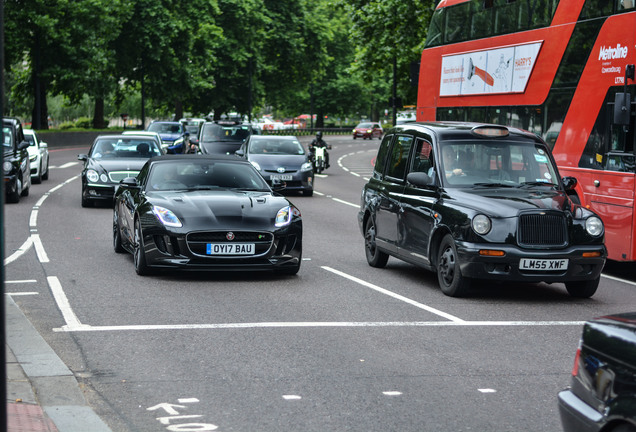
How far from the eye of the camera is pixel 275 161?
1057 inches

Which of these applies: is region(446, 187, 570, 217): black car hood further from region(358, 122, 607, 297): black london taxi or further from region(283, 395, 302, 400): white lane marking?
region(283, 395, 302, 400): white lane marking

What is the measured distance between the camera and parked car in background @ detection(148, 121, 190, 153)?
150 feet

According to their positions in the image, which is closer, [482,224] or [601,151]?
[482,224]

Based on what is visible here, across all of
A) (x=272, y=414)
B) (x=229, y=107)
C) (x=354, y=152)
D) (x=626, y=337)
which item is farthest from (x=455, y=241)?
(x=229, y=107)

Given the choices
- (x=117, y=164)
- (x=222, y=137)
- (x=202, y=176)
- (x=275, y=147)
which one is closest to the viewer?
(x=202, y=176)

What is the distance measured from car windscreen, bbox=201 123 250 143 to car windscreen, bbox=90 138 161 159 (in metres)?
10.8

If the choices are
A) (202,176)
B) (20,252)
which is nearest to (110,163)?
(20,252)

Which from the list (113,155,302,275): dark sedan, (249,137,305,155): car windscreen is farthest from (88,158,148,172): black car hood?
(113,155,302,275): dark sedan

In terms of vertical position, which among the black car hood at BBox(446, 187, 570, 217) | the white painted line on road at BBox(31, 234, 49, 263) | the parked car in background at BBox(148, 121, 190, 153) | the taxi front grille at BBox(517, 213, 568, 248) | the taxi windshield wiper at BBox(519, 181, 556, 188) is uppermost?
the taxi windshield wiper at BBox(519, 181, 556, 188)

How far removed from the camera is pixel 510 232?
10.2m

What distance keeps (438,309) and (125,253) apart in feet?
18.7

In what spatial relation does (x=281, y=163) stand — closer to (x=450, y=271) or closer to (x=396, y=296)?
(x=396, y=296)

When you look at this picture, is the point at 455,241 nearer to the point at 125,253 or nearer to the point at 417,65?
the point at 125,253

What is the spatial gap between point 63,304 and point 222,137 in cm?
2539
